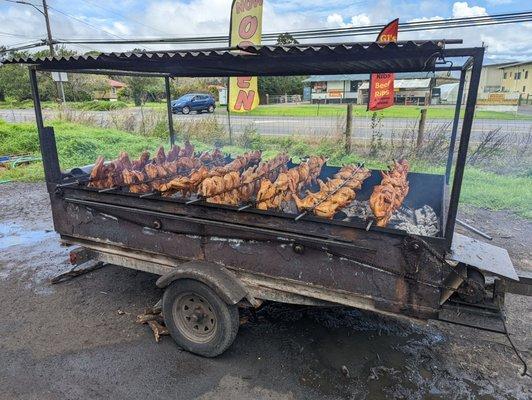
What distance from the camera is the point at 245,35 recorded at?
859 centimetres

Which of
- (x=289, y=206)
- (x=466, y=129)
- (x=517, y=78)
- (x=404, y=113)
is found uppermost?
(x=517, y=78)

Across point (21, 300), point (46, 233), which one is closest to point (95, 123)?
point (46, 233)

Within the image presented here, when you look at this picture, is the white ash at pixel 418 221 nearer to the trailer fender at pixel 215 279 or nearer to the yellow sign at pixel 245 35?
the trailer fender at pixel 215 279

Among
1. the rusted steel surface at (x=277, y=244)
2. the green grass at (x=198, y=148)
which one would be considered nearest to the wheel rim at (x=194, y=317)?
the rusted steel surface at (x=277, y=244)

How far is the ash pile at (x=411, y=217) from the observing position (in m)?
3.45

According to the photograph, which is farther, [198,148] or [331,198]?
[198,148]

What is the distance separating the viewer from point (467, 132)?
237 cm

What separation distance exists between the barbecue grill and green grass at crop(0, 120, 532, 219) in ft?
15.1

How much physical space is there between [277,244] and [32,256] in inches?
176

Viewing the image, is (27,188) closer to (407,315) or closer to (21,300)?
(21,300)

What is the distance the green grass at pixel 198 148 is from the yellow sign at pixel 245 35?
249 centimetres

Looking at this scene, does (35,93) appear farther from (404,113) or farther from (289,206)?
(404,113)

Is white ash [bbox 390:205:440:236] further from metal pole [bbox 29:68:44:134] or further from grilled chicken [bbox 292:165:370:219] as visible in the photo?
metal pole [bbox 29:68:44:134]

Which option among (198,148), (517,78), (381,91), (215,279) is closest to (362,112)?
(198,148)
